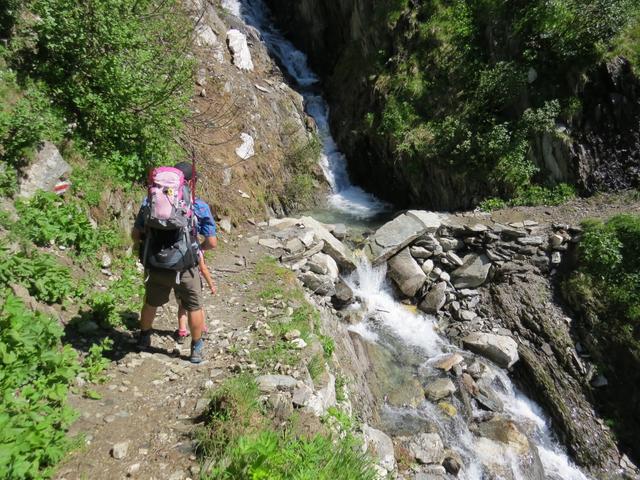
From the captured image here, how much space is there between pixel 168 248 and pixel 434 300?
6.70 m

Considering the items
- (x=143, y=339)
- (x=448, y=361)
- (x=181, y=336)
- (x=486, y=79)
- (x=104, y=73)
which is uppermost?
(x=486, y=79)

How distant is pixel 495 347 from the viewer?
808 centimetres

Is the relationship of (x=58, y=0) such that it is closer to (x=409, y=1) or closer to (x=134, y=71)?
(x=134, y=71)

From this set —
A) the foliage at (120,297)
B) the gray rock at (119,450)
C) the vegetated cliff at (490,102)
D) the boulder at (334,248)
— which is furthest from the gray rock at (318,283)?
the vegetated cliff at (490,102)

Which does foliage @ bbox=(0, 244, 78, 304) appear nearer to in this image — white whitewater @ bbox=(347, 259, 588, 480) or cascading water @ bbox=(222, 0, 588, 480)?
cascading water @ bbox=(222, 0, 588, 480)

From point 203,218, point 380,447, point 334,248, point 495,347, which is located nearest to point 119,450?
point 203,218

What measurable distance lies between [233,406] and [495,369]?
21.0 feet

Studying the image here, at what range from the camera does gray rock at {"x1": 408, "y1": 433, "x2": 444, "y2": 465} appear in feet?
19.6

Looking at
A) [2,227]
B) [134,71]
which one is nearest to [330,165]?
[134,71]

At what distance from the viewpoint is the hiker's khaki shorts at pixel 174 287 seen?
411 cm

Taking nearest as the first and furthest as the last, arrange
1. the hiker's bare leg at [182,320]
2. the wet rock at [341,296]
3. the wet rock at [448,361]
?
1. the hiker's bare leg at [182,320]
2. the wet rock at [448,361]
3. the wet rock at [341,296]

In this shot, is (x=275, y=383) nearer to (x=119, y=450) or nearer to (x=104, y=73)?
(x=119, y=450)

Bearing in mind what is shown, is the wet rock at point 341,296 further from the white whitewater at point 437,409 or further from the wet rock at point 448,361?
the wet rock at point 448,361

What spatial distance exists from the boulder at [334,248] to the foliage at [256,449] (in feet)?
17.2
